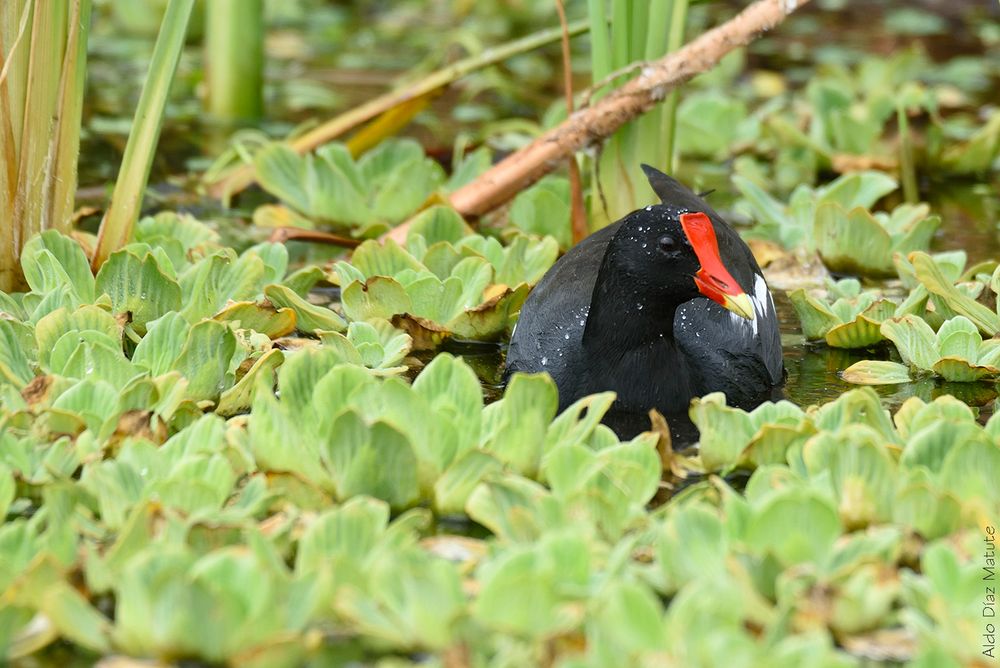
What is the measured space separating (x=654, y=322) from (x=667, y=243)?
0.19 meters

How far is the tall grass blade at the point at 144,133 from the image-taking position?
3.53 m

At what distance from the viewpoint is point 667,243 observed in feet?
11.0

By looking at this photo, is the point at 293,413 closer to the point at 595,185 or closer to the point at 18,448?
the point at 18,448

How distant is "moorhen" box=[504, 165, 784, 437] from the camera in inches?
132

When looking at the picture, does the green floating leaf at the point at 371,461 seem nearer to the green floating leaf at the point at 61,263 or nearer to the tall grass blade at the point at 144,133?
the green floating leaf at the point at 61,263

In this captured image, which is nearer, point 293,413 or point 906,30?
point 293,413

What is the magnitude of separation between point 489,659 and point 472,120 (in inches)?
→ 173

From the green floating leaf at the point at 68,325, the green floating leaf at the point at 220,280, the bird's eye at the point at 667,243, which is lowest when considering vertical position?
the green floating leaf at the point at 220,280

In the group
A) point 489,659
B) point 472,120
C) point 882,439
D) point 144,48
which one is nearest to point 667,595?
point 489,659

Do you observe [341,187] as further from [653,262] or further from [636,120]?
[653,262]

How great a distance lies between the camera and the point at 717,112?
5828mm

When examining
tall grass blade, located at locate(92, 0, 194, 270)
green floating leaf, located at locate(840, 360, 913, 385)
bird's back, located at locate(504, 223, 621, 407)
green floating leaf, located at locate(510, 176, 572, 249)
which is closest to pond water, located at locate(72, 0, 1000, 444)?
green floating leaf, located at locate(840, 360, 913, 385)

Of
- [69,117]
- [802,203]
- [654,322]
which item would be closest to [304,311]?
[69,117]

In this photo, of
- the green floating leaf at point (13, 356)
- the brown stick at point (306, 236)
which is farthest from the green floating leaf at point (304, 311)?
the brown stick at point (306, 236)
